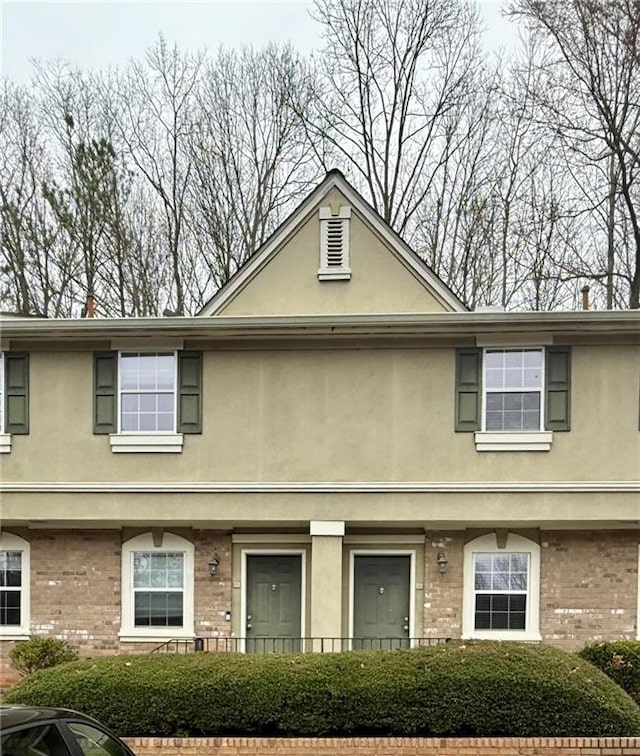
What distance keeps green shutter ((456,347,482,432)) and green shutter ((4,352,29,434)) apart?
6.88 meters

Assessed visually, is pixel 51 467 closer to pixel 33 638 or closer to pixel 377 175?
pixel 33 638

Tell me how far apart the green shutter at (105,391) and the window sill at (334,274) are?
3727 millimetres

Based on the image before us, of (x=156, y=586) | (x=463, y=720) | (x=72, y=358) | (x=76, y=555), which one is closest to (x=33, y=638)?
(x=76, y=555)

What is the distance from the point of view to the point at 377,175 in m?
22.4

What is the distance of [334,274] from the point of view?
1133 centimetres

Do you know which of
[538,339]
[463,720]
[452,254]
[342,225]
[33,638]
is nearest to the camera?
[463,720]

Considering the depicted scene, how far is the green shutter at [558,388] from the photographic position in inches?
386

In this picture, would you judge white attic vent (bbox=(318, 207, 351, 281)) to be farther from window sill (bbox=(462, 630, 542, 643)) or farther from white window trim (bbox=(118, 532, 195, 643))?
window sill (bbox=(462, 630, 542, 643))

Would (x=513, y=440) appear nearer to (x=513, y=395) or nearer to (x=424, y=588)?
(x=513, y=395)

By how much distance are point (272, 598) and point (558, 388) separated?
5647mm

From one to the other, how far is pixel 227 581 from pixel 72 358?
4396 mm

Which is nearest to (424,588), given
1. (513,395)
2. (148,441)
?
(513,395)

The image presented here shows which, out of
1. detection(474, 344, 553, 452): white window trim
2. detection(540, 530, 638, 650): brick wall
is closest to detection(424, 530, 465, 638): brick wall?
detection(540, 530, 638, 650): brick wall

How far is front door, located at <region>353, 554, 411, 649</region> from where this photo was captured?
10.4m
